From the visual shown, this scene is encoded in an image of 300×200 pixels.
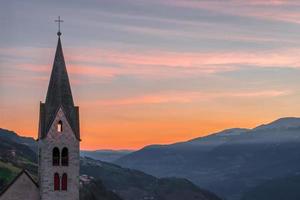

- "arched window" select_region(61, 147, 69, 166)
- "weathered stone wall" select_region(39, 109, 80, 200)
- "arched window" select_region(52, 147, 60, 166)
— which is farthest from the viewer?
"arched window" select_region(61, 147, 69, 166)

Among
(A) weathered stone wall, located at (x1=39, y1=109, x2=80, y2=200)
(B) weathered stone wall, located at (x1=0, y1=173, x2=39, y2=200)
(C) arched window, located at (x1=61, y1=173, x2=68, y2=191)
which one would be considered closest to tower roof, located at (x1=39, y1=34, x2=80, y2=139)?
(A) weathered stone wall, located at (x1=39, y1=109, x2=80, y2=200)

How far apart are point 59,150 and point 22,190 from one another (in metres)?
8.05

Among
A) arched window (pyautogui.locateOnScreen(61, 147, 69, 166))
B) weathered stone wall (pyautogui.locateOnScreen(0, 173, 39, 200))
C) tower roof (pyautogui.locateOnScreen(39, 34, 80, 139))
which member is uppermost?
tower roof (pyautogui.locateOnScreen(39, 34, 80, 139))

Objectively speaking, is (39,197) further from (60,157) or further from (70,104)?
(70,104)

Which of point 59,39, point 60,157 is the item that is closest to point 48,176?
point 60,157

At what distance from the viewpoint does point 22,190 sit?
292 feet

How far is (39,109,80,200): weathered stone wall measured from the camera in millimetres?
86188

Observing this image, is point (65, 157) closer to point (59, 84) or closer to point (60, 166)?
point (60, 166)

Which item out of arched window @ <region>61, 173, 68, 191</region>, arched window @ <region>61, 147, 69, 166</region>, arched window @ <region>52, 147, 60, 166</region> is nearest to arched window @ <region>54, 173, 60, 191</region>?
arched window @ <region>61, 173, 68, 191</region>

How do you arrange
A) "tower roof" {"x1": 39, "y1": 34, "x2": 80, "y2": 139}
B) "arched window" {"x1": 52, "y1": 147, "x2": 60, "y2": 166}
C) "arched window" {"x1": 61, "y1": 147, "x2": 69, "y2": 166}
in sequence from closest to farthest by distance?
"arched window" {"x1": 52, "y1": 147, "x2": 60, "y2": 166}, "arched window" {"x1": 61, "y1": 147, "x2": 69, "y2": 166}, "tower roof" {"x1": 39, "y1": 34, "x2": 80, "y2": 139}

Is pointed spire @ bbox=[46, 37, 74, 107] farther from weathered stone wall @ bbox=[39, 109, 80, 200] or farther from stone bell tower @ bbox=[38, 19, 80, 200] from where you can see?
weathered stone wall @ bbox=[39, 109, 80, 200]

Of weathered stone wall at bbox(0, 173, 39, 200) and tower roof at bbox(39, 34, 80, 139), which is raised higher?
tower roof at bbox(39, 34, 80, 139)

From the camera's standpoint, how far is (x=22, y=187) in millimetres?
89125

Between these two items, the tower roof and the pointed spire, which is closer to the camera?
the tower roof
